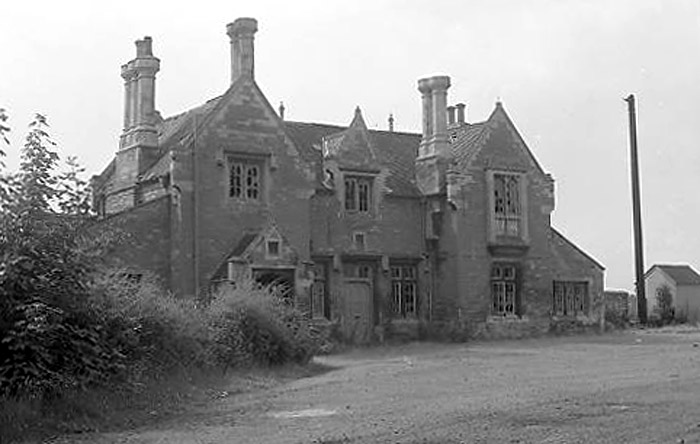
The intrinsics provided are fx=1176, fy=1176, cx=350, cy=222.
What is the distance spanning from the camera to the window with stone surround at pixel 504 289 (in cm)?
A: 4403

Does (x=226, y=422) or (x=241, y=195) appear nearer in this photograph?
(x=226, y=422)

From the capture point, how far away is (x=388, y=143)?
4675cm

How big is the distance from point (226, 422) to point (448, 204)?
25723 mm

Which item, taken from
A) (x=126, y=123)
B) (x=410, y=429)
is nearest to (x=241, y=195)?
(x=126, y=123)

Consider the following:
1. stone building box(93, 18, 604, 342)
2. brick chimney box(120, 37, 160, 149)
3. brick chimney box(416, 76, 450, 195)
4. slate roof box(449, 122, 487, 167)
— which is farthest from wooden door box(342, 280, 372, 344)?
brick chimney box(120, 37, 160, 149)

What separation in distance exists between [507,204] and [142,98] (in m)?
14.3

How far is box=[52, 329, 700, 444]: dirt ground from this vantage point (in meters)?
14.7

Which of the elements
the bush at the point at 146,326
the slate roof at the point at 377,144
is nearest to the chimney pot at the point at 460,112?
the slate roof at the point at 377,144

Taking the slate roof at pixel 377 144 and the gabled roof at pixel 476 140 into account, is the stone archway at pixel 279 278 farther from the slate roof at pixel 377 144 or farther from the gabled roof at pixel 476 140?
the gabled roof at pixel 476 140

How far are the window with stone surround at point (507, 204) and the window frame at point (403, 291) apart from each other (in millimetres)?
3593

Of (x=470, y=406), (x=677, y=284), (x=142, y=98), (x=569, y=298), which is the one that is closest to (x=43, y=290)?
(x=470, y=406)

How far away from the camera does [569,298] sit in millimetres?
47156

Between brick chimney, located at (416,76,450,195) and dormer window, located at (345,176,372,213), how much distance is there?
280 cm

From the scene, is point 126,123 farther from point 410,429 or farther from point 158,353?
point 410,429
